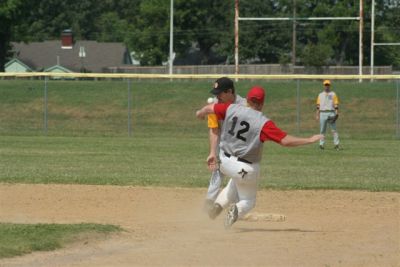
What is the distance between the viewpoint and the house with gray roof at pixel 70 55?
7156 centimetres

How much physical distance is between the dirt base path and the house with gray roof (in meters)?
57.5

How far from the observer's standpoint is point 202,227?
10.0 meters

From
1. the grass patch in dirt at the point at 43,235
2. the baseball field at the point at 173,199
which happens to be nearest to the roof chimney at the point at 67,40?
the baseball field at the point at 173,199

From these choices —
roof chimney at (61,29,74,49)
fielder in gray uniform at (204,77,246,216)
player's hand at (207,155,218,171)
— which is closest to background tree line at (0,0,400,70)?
roof chimney at (61,29,74,49)

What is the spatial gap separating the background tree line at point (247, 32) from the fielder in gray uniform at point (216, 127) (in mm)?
41267

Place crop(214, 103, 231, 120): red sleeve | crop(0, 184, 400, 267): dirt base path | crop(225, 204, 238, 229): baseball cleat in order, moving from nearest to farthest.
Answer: crop(0, 184, 400, 267): dirt base path → crop(214, 103, 231, 120): red sleeve → crop(225, 204, 238, 229): baseball cleat

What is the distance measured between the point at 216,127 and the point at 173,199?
2628 mm

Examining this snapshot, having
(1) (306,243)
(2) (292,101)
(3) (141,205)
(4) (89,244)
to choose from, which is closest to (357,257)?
(1) (306,243)

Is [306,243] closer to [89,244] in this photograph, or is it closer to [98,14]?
[89,244]

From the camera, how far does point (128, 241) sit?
8.74 m

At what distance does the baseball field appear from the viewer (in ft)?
26.8

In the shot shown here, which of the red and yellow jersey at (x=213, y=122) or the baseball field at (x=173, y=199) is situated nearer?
the baseball field at (x=173, y=199)

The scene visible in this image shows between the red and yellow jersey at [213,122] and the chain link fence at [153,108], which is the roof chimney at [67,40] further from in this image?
the red and yellow jersey at [213,122]

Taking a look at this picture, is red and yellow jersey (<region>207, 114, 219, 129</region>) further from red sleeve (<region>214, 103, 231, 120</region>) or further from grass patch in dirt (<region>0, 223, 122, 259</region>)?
grass patch in dirt (<region>0, 223, 122, 259</region>)
